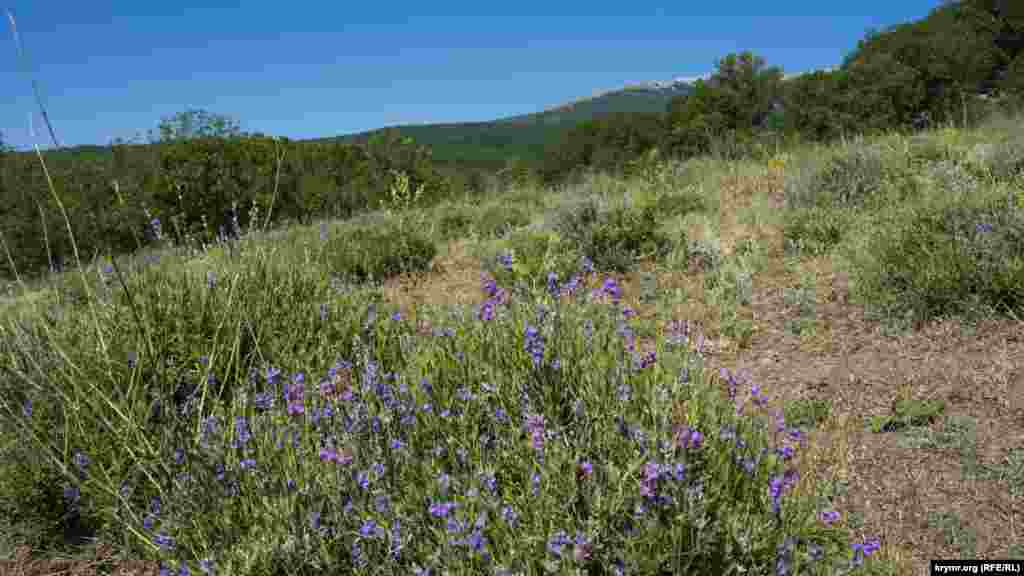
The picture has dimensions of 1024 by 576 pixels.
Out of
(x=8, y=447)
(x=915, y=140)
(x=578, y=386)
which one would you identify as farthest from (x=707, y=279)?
(x=915, y=140)

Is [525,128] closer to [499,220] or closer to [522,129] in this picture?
[522,129]

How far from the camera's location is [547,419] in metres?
2.33

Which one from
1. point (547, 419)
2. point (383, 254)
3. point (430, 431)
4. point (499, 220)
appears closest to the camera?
point (547, 419)

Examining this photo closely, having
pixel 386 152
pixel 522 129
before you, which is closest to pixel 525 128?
pixel 522 129

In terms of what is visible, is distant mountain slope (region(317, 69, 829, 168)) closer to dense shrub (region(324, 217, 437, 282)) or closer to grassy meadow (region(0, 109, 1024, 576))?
dense shrub (region(324, 217, 437, 282))

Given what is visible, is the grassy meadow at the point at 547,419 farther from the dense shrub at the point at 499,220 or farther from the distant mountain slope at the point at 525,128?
the distant mountain slope at the point at 525,128

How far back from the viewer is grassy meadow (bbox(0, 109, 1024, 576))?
1.85 metres

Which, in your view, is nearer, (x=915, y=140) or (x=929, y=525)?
(x=929, y=525)

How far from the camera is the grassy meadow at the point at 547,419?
1.85 meters

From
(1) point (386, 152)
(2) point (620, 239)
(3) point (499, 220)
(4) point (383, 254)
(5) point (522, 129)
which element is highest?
(5) point (522, 129)

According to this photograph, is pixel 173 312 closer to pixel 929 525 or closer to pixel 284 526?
pixel 284 526

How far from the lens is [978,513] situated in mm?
2213

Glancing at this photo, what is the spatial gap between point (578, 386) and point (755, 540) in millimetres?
864

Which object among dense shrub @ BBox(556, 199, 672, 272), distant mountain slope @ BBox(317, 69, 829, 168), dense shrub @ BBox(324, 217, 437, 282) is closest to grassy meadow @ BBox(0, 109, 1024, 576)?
dense shrub @ BBox(556, 199, 672, 272)
